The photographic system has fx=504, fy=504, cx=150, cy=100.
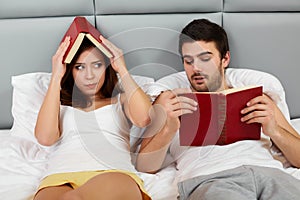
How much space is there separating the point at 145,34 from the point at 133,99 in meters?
0.40

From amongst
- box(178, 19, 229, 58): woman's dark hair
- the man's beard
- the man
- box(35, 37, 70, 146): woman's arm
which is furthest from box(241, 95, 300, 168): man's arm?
box(35, 37, 70, 146): woman's arm

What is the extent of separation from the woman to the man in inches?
3.1

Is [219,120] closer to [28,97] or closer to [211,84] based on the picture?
[211,84]

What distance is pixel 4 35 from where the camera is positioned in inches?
70.4

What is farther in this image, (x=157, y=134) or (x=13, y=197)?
(x=157, y=134)

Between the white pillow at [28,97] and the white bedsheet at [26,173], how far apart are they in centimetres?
4

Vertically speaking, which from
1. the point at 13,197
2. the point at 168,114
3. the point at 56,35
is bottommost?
the point at 13,197

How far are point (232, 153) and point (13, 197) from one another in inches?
24.1

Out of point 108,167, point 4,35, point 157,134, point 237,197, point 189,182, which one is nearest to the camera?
point 237,197

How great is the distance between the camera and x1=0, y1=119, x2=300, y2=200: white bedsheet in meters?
1.36

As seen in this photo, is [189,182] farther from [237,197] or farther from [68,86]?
[68,86]

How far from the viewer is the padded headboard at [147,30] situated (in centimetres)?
179

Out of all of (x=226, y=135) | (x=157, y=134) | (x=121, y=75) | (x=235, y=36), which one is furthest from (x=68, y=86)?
(x=235, y=36)

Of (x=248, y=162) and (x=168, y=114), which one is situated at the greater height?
(x=168, y=114)
